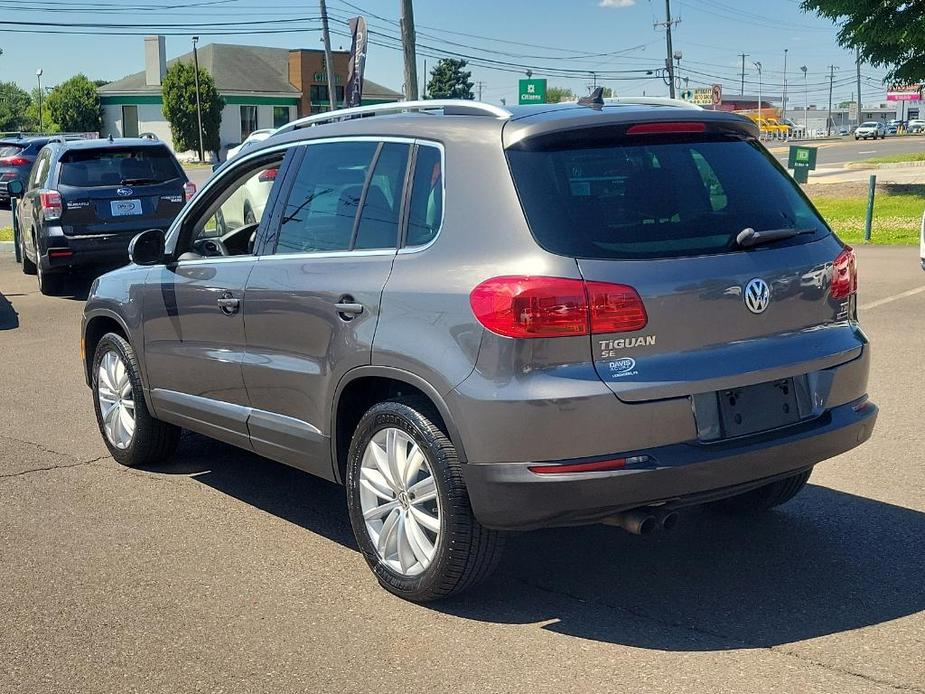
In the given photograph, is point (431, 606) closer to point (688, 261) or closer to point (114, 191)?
point (688, 261)

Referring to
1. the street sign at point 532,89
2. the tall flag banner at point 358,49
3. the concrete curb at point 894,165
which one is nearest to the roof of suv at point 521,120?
the tall flag banner at point 358,49

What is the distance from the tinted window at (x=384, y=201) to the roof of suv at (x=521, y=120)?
3.8 inches

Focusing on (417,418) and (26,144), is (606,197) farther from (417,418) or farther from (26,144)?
(26,144)

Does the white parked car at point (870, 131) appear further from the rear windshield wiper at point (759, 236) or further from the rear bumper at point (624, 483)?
the rear bumper at point (624, 483)

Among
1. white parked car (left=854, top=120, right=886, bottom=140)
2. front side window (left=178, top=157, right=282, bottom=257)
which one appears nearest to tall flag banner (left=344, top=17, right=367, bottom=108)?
front side window (left=178, top=157, right=282, bottom=257)

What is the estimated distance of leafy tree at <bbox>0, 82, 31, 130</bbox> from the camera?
130 meters

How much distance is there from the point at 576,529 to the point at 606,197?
6.04 feet

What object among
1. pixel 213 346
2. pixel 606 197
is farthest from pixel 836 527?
pixel 213 346

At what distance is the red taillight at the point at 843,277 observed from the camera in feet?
15.1

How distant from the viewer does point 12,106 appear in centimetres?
15038

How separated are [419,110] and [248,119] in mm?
86608

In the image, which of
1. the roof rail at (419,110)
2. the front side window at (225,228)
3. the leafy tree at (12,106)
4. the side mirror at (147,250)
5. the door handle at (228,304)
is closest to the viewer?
the roof rail at (419,110)

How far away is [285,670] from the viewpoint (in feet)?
13.0

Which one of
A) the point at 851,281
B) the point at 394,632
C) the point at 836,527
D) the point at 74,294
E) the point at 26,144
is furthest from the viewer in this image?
the point at 26,144
